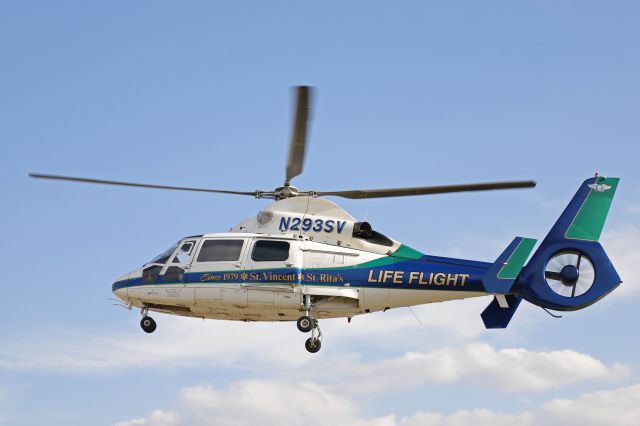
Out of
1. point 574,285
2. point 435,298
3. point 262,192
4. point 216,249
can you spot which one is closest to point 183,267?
point 216,249

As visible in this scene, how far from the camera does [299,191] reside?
3334 cm

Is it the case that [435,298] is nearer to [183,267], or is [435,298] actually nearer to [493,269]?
[493,269]

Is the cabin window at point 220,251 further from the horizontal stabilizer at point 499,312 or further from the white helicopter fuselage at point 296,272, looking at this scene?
the horizontal stabilizer at point 499,312

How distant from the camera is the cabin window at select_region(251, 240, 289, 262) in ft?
105

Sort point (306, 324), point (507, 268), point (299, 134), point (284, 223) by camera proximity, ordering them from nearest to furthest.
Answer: point (299, 134) → point (507, 268) → point (306, 324) → point (284, 223)

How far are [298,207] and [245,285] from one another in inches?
120

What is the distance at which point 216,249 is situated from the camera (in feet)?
107

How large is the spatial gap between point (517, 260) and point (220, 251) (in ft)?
29.2

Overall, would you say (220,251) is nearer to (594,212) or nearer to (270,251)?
(270,251)

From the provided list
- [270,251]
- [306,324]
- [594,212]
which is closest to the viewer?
[306,324]

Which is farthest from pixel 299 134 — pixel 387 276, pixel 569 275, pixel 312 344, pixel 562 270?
pixel 569 275

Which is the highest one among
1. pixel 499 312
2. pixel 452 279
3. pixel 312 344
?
pixel 452 279

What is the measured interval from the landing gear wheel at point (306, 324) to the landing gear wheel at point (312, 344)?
0.98 ft

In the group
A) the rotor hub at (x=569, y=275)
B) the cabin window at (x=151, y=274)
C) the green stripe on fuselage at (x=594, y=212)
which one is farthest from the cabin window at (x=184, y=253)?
the green stripe on fuselage at (x=594, y=212)
